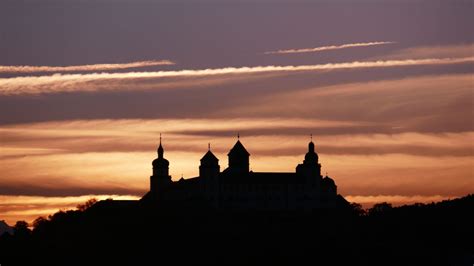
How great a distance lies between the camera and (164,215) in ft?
647

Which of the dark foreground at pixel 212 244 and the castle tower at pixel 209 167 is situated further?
the castle tower at pixel 209 167

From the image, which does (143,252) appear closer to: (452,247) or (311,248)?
(311,248)

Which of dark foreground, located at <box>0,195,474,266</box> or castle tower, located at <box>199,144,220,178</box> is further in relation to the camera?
castle tower, located at <box>199,144,220,178</box>

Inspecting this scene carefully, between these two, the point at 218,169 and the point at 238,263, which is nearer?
the point at 238,263

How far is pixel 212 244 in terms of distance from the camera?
190 meters

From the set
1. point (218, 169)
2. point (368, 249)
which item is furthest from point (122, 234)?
point (368, 249)

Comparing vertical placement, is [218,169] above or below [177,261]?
above

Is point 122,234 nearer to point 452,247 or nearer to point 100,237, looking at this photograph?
point 100,237

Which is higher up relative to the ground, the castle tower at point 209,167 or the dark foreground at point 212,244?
the castle tower at point 209,167

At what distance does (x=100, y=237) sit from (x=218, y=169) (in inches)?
695

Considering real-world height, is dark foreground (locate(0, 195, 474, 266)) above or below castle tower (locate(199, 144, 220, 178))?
below

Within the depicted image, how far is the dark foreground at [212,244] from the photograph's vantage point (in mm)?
181375

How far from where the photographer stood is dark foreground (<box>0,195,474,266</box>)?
181 meters

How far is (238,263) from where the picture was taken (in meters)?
181
